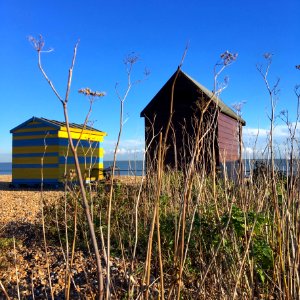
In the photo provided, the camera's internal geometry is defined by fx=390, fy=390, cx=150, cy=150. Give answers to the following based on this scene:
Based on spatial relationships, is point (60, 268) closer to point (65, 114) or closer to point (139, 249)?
point (139, 249)

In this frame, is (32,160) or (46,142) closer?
(46,142)

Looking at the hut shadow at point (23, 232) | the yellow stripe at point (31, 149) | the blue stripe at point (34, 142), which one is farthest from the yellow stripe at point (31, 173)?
the hut shadow at point (23, 232)

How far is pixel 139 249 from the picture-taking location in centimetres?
368

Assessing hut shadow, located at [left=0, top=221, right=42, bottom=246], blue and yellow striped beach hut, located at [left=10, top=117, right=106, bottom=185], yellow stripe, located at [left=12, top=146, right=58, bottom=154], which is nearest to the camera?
hut shadow, located at [left=0, top=221, right=42, bottom=246]

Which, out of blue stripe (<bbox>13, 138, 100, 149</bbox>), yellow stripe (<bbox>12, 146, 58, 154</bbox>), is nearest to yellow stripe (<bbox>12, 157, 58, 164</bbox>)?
yellow stripe (<bbox>12, 146, 58, 154</bbox>)

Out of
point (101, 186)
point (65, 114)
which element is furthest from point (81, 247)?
point (65, 114)

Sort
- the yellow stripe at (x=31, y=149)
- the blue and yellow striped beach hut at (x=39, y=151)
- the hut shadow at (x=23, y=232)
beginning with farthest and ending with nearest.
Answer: the yellow stripe at (x=31, y=149)
the blue and yellow striped beach hut at (x=39, y=151)
the hut shadow at (x=23, y=232)

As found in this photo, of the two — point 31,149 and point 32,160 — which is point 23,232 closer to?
point 32,160

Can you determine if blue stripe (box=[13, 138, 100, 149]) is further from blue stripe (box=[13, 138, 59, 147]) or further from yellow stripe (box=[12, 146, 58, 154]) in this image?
yellow stripe (box=[12, 146, 58, 154])

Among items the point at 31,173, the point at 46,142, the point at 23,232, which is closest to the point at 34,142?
the point at 46,142

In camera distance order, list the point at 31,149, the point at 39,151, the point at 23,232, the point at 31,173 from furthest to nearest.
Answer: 1. the point at 31,149
2. the point at 31,173
3. the point at 39,151
4. the point at 23,232

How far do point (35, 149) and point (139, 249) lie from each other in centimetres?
1079

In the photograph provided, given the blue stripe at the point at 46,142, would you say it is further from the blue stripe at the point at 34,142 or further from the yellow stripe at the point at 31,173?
the yellow stripe at the point at 31,173

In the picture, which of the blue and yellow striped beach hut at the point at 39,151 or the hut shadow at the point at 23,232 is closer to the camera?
the hut shadow at the point at 23,232
